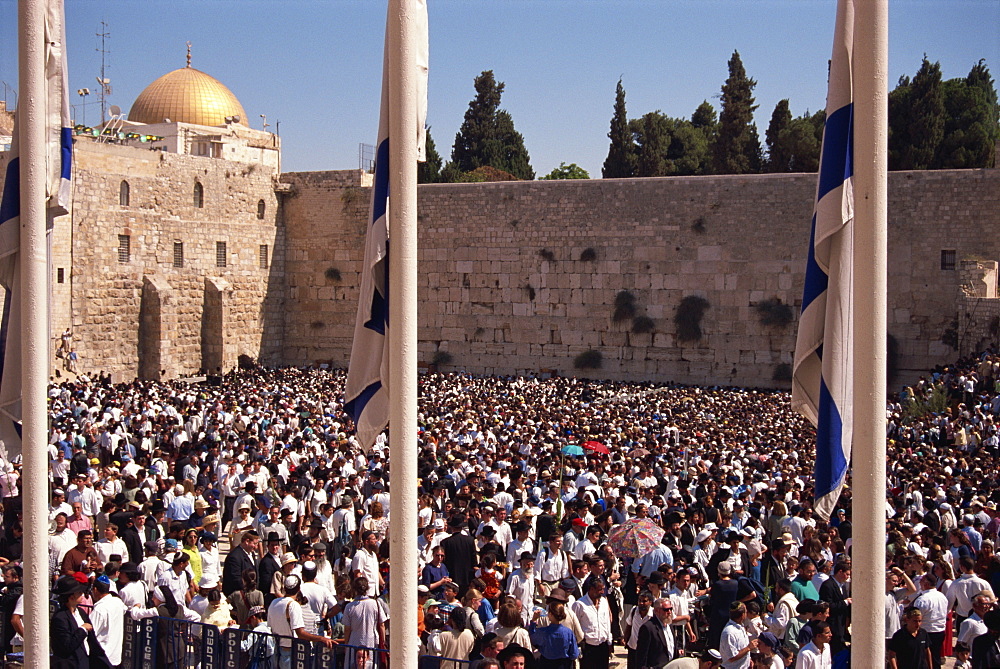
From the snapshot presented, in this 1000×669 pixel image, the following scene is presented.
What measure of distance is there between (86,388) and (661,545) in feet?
45.4

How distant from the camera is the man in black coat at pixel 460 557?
27.6 feet

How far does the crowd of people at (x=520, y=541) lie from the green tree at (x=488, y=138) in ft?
88.5

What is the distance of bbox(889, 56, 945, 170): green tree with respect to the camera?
29047 millimetres

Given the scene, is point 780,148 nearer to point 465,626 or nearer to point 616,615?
point 616,615

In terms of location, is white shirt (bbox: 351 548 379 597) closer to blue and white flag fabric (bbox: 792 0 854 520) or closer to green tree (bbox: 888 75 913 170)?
blue and white flag fabric (bbox: 792 0 854 520)

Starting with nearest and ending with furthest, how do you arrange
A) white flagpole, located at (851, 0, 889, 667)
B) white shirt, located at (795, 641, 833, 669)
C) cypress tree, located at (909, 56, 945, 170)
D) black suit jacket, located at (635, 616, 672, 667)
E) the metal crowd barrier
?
white flagpole, located at (851, 0, 889, 667) → white shirt, located at (795, 641, 833, 669) → the metal crowd barrier → black suit jacket, located at (635, 616, 672, 667) → cypress tree, located at (909, 56, 945, 170)

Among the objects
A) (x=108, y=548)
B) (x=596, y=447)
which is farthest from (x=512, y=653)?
(x=596, y=447)

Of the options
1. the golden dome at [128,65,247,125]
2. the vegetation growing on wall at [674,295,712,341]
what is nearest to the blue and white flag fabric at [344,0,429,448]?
the vegetation growing on wall at [674,295,712,341]

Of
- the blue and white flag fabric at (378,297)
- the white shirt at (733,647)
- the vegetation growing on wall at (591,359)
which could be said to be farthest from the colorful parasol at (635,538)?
the vegetation growing on wall at (591,359)

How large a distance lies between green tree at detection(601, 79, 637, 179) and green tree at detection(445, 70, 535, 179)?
23.7 feet

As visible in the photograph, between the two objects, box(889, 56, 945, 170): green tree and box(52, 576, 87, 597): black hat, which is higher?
box(889, 56, 945, 170): green tree

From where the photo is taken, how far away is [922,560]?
7574mm

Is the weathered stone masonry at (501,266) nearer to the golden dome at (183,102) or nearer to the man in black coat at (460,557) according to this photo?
the golden dome at (183,102)

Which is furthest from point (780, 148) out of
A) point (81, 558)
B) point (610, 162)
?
point (81, 558)
